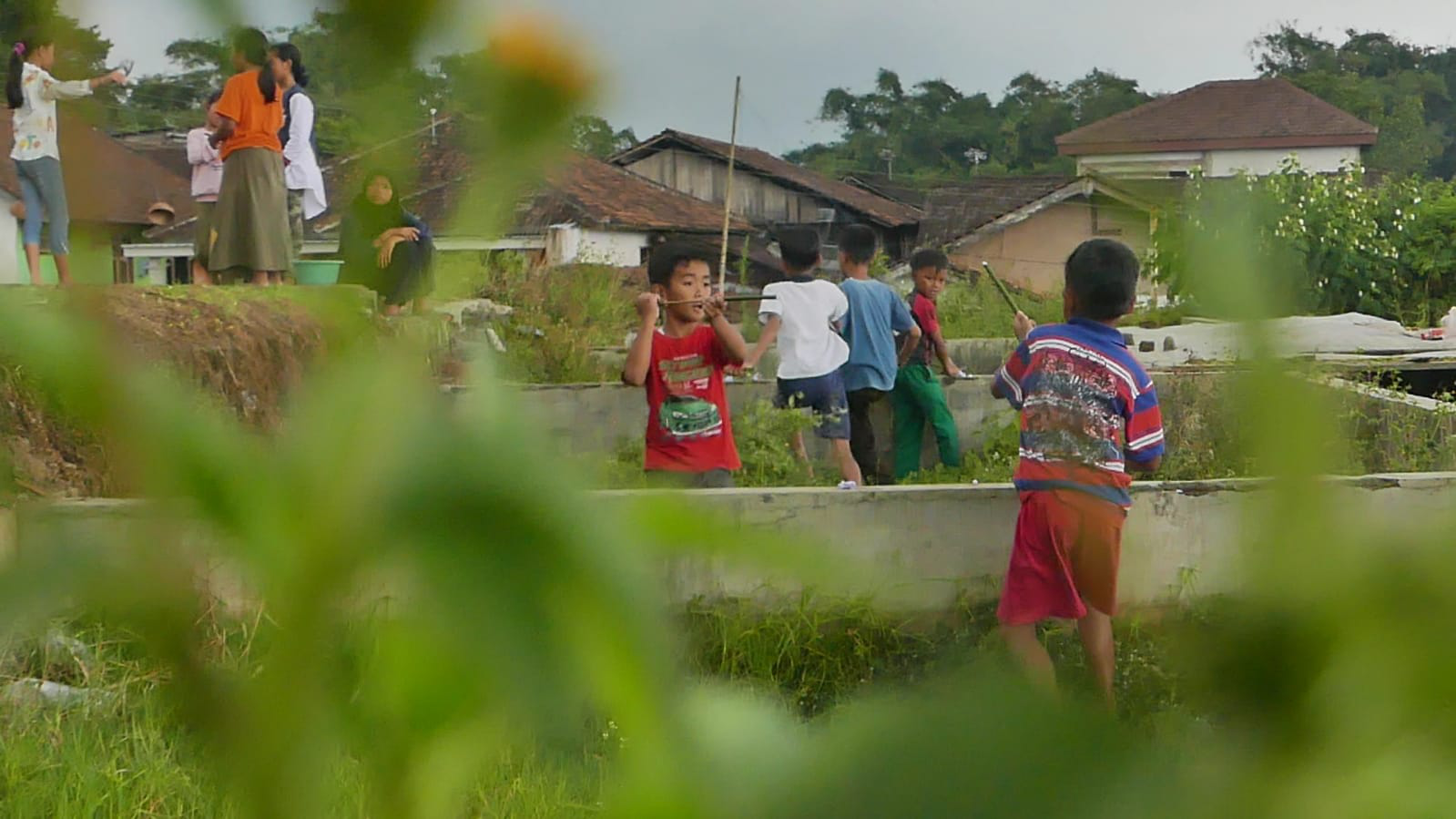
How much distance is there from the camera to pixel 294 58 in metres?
0.32

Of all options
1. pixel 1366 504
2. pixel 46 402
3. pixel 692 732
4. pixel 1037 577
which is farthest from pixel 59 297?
pixel 1037 577

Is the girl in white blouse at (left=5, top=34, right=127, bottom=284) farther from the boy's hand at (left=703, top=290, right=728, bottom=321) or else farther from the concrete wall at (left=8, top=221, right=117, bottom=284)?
the boy's hand at (left=703, top=290, right=728, bottom=321)

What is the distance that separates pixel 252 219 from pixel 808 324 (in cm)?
476

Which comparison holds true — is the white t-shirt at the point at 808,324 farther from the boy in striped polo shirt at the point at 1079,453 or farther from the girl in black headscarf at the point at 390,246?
the girl in black headscarf at the point at 390,246

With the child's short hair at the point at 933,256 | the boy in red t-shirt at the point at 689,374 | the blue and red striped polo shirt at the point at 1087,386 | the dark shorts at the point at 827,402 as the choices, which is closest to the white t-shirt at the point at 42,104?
the child's short hair at the point at 933,256

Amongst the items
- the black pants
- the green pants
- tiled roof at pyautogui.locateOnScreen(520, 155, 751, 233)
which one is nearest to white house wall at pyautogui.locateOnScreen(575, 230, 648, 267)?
tiled roof at pyautogui.locateOnScreen(520, 155, 751, 233)

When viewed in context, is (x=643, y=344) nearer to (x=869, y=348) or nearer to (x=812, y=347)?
(x=812, y=347)

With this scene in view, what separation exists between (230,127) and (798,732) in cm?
19

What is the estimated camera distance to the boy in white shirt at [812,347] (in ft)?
16.7

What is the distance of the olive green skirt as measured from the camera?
43 cm

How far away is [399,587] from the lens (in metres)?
0.32

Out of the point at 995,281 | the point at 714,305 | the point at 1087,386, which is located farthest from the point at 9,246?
the point at 714,305

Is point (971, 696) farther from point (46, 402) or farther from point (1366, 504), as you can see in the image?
point (46, 402)

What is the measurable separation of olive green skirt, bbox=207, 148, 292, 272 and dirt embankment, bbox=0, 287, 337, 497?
0.04ft
